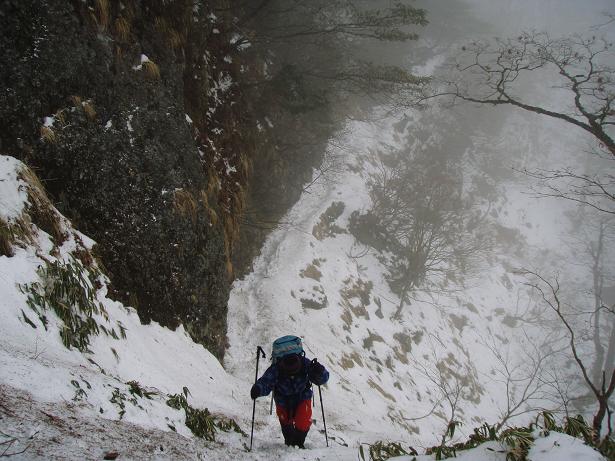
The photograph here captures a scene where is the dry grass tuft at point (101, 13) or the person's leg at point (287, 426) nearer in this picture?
the person's leg at point (287, 426)

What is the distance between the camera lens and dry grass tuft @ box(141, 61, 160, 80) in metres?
6.77

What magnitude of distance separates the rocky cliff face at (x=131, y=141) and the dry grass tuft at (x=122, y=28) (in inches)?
0.9

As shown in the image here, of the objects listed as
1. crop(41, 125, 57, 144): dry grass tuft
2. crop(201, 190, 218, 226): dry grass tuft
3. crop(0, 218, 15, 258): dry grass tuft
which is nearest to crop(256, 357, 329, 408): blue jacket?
crop(0, 218, 15, 258): dry grass tuft

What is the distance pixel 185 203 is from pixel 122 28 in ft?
10.7

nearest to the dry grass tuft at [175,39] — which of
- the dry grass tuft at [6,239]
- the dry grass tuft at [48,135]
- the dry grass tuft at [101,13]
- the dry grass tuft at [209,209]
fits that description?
the dry grass tuft at [101,13]

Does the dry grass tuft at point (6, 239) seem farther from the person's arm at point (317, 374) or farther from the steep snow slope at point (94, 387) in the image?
the person's arm at point (317, 374)

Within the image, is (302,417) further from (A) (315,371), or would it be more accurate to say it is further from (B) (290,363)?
(B) (290,363)

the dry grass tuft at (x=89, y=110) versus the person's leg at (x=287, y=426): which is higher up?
the dry grass tuft at (x=89, y=110)

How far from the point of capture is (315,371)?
4051 mm

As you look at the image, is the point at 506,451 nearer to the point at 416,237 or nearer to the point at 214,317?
the point at 214,317

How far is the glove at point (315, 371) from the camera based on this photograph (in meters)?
4.02

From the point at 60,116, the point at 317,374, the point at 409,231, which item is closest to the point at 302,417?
the point at 317,374

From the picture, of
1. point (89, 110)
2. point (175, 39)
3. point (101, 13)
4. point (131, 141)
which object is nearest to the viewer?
point (89, 110)

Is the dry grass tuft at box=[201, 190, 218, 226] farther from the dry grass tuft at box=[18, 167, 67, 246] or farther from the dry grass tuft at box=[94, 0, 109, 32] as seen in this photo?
the dry grass tuft at box=[94, 0, 109, 32]
